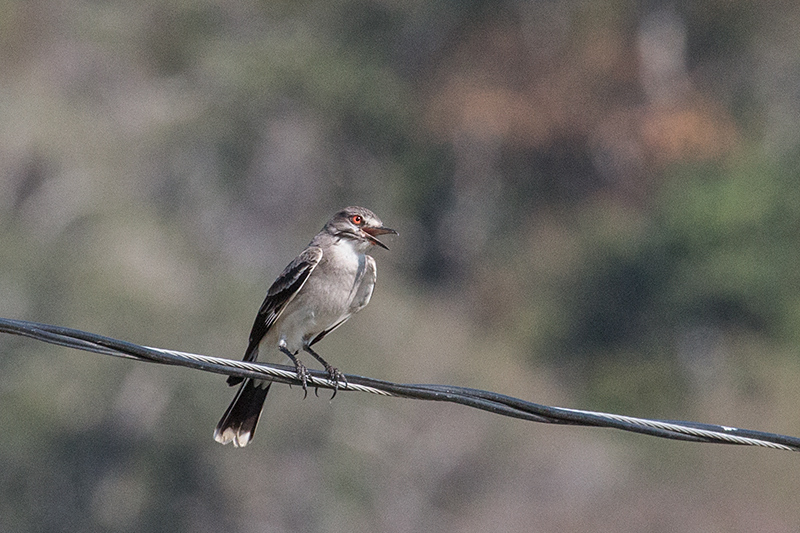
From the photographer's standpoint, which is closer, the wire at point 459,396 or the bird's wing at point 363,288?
the wire at point 459,396

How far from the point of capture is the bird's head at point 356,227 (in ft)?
29.2

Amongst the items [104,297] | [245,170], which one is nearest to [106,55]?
[245,170]

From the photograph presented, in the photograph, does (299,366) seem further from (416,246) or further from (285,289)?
(416,246)

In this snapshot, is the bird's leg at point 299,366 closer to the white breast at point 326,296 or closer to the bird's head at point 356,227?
the white breast at point 326,296

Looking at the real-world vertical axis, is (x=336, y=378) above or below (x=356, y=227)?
below

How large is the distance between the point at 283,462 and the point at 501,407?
17.2m

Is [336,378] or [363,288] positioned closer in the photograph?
[336,378]

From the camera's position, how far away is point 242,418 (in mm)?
8930

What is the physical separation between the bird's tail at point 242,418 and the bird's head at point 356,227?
1.00 meters

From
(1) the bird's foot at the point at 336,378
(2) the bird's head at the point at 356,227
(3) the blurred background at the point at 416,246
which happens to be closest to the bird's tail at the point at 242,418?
(2) the bird's head at the point at 356,227

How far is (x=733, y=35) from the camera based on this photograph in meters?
43.8

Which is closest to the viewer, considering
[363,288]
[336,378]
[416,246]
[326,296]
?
[336,378]

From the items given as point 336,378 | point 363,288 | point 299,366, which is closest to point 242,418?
point 299,366

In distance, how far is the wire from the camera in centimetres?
598
